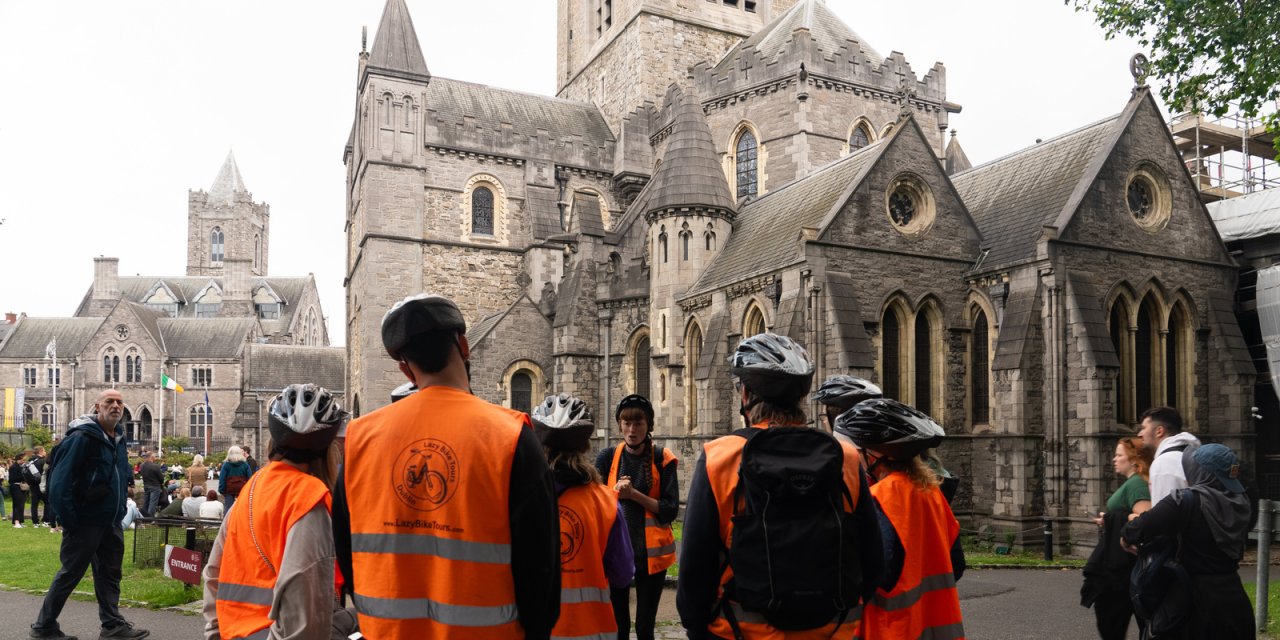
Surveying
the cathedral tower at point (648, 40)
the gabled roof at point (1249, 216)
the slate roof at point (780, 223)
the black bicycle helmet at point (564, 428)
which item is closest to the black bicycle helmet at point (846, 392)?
the black bicycle helmet at point (564, 428)

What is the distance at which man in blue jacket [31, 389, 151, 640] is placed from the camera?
750 cm

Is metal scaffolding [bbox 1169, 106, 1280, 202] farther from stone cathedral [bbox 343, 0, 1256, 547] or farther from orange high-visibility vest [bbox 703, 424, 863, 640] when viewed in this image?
orange high-visibility vest [bbox 703, 424, 863, 640]

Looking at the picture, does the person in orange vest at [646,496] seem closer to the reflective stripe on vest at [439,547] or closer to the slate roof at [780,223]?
the reflective stripe on vest at [439,547]

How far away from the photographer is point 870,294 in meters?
18.7

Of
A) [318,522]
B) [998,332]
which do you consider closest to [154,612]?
[318,522]

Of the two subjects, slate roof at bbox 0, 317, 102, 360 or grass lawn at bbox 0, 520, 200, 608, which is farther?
slate roof at bbox 0, 317, 102, 360

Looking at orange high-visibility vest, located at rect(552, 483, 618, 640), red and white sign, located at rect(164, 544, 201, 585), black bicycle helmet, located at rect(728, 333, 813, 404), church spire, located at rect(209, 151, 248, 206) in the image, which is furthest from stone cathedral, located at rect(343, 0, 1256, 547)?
church spire, located at rect(209, 151, 248, 206)

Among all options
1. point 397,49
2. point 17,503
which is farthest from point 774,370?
point 397,49

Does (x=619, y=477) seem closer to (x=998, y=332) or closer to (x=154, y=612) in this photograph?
(x=154, y=612)

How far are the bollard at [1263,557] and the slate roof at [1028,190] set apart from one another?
10939 mm

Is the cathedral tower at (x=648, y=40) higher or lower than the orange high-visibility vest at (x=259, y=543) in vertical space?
higher

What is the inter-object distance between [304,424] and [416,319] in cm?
96

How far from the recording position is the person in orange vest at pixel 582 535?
4246 mm

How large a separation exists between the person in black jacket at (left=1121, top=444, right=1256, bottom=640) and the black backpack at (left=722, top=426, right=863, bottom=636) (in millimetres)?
3046
